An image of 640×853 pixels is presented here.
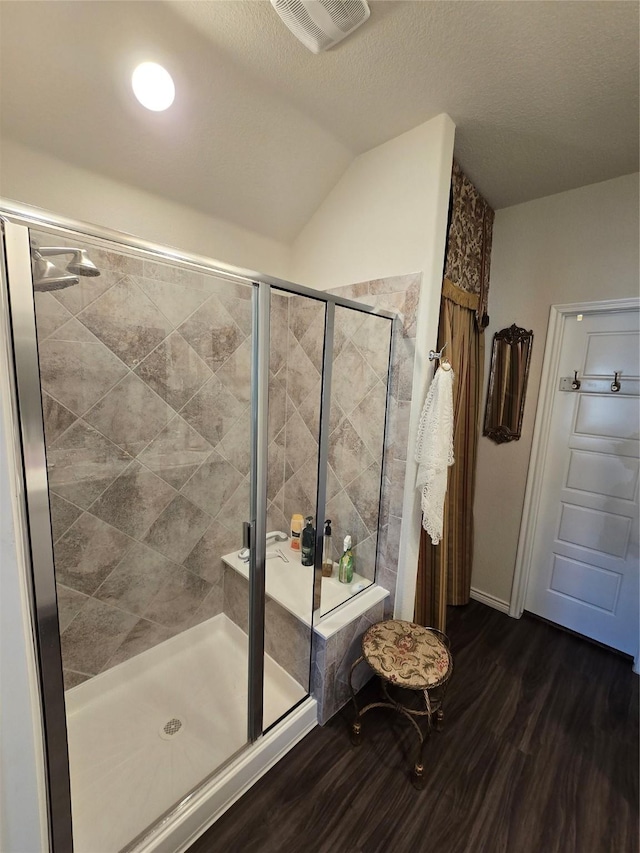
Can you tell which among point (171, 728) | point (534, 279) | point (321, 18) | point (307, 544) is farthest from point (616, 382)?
point (171, 728)

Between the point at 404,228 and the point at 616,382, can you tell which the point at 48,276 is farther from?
the point at 616,382

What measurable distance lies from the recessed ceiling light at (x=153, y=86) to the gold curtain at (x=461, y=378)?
51.7 inches

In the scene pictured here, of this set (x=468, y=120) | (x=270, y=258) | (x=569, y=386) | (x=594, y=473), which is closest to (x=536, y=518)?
(x=594, y=473)

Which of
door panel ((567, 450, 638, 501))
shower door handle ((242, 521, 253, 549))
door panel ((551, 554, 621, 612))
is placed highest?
door panel ((567, 450, 638, 501))

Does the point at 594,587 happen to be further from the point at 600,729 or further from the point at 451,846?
the point at 451,846

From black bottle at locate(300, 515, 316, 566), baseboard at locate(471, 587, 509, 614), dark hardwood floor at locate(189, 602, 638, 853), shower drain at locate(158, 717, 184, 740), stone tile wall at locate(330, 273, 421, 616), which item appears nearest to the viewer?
dark hardwood floor at locate(189, 602, 638, 853)

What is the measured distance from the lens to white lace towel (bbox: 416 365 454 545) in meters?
1.52

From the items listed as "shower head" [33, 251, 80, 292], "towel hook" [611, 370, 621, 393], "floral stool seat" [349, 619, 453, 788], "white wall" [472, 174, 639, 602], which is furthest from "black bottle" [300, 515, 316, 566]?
"towel hook" [611, 370, 621, 393]

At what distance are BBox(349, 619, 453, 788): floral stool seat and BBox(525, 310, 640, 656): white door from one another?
1.07 m

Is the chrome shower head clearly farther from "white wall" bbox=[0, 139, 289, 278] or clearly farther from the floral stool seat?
the floral stool seat

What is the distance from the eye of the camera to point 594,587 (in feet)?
6.64

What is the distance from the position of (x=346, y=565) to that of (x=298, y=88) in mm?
2174

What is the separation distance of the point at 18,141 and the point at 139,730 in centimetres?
246

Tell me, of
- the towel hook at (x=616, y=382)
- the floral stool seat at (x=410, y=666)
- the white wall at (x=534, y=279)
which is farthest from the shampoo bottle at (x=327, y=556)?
the towel hook at (x=616, y=382)
